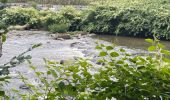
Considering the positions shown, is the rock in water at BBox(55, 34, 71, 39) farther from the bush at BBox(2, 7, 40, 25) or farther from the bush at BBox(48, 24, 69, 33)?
the bush at BBox(2, 7, 40, 25)

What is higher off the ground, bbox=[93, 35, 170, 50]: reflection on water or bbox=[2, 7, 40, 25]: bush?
bbox=[2, 7, 40, 25]: bush

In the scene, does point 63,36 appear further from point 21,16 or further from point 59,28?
point 21,16

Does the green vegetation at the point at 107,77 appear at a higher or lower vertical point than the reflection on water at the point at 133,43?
higher

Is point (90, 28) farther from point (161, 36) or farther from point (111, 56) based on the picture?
point (111, 56)

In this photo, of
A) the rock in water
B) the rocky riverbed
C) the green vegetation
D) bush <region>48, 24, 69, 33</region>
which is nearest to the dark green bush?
bush <region>48, 24, 69, 33</region>

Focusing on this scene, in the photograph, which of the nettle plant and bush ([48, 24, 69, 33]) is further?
bush ([48, 24, 69, 33])

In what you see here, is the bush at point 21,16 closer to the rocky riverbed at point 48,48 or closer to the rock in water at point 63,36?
the rocky riverbed at point 48,48

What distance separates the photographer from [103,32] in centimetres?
1747

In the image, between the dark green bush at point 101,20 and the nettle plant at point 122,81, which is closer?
the nettle plant at point 122,81

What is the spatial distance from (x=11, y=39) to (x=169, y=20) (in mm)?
6492

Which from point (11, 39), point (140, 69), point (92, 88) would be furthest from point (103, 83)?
point (11, 39)

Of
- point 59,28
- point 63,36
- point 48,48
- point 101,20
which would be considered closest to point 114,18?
point 101,20

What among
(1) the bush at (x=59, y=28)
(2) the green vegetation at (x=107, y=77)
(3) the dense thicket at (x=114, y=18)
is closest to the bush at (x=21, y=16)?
(3) the dense thicket at (x=114, y=18)

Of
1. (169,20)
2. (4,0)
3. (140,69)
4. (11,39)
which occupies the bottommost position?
(11,39)
